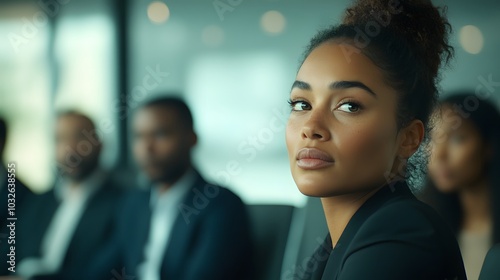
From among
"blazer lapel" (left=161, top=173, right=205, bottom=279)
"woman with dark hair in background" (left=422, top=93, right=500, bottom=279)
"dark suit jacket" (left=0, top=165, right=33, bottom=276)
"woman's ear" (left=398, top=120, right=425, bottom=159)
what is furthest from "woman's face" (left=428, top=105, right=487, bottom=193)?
"dark suit jacket" (left=0, top=165, right=33, bottom=276)

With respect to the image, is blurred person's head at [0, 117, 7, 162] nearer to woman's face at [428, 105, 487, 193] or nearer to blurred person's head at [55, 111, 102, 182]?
blurred person's head at [55, 111, 102, 182]

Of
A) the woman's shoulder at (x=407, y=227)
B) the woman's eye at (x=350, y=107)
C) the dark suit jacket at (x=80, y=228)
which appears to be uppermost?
the woman's eye at (x=350, y=107)

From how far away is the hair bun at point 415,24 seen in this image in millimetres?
799

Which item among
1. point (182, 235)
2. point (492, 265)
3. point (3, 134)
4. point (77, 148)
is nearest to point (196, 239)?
point (182, 235)

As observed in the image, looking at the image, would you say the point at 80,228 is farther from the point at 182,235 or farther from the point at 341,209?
the point at 341,209

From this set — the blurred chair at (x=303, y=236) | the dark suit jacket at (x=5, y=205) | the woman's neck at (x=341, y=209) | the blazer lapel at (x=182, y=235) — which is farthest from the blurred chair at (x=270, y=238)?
the dark suit jacket at (x=5, y=205)

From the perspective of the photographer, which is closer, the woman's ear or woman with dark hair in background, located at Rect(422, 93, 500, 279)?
the woman's ear

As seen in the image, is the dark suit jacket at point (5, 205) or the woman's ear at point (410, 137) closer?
the woman's ear at point (410, 137)

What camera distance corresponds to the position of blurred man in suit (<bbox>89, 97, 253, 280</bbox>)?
3.82 ft

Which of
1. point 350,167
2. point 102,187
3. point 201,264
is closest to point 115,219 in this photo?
point 102,187

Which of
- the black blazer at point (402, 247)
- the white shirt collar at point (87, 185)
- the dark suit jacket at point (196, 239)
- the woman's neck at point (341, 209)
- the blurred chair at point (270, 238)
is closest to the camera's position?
the black blazer at point (402, 247)

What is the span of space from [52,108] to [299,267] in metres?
0.60

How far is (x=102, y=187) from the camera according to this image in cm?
124

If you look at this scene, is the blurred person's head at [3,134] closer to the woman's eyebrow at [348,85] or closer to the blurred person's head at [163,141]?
the blurred person's head at [163,141]
